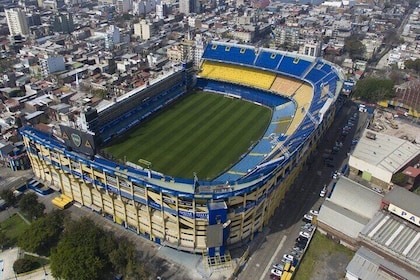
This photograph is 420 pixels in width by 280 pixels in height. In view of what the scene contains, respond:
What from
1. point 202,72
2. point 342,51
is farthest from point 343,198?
point 342,51

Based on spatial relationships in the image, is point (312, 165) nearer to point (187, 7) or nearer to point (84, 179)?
point (84, 179)

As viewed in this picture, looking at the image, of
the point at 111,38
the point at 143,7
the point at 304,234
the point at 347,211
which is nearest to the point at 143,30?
the point at 111,38

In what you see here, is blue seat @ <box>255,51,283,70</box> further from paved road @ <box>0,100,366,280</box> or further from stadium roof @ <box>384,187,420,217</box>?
stadium roof @ <box>384,187,420,217</box>

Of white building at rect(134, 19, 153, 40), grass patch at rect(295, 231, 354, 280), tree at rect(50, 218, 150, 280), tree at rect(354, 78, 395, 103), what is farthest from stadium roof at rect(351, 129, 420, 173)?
white building at rect(134, 19, 153, 40)

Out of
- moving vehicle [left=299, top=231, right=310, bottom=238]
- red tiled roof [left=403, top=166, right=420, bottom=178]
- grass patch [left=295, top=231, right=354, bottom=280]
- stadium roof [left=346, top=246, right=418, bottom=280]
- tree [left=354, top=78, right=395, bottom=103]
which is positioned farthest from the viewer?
tree [left=354, top=78, right=395, bottom=103]

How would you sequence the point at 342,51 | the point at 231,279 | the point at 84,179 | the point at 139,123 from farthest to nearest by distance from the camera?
the point at 342,51, the point at 139,123, the point at 84,179, the point at 231,279

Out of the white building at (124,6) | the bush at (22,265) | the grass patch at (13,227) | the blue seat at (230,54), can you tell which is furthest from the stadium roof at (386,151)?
the white building at (124,6)
